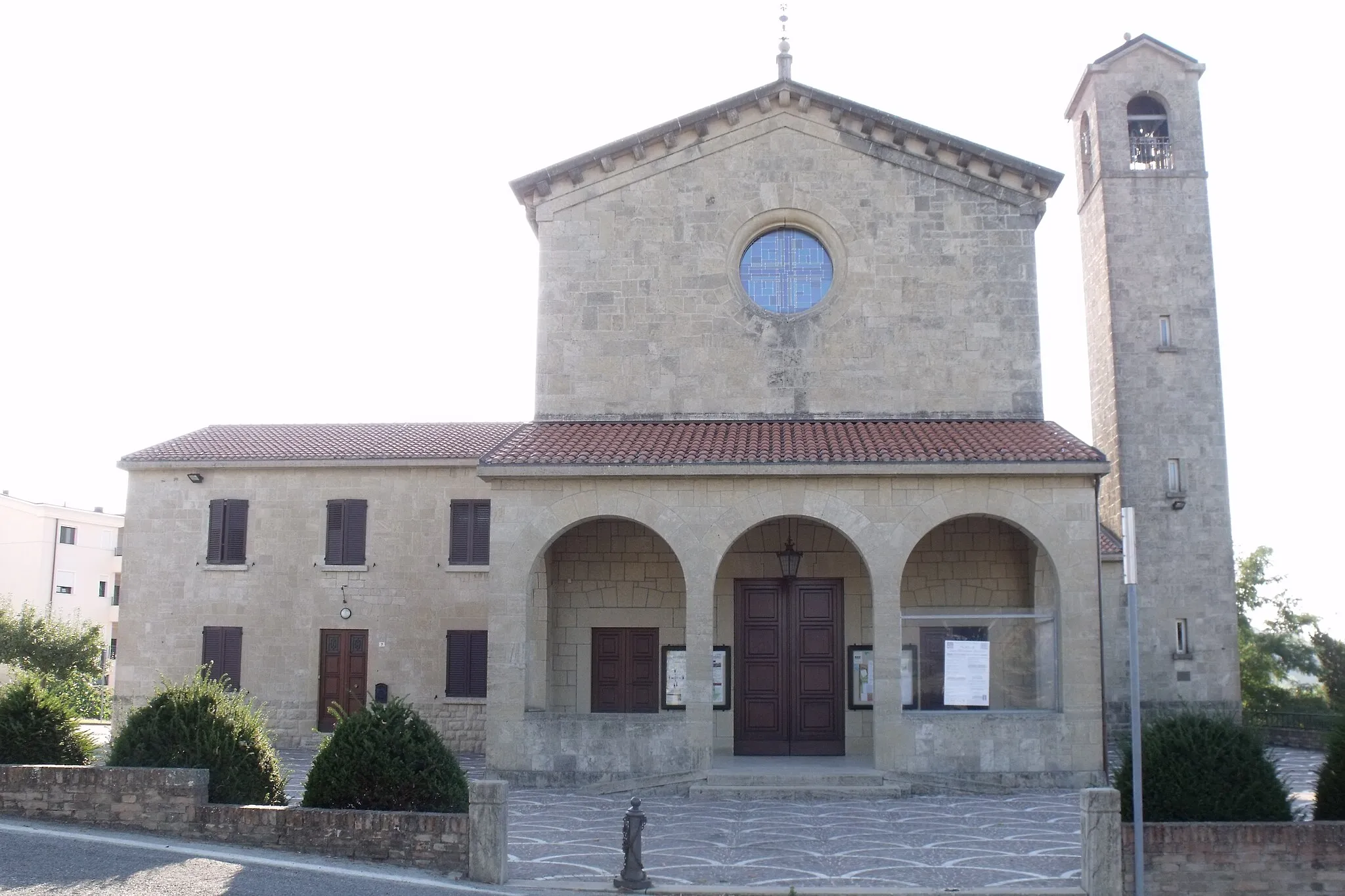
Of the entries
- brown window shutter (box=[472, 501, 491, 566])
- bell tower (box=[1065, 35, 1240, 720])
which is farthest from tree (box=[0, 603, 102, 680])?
bell tower (box=[1065, 35, 1240, 720])

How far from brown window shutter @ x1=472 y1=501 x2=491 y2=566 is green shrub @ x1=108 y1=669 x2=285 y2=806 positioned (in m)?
10.3

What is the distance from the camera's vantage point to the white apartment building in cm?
5062

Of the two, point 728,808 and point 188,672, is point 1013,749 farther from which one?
point 188,672

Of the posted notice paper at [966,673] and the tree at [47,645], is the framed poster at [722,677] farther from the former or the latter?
the tree at [47,645]

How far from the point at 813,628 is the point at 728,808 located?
15.9 feet

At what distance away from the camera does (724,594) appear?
20.4 metres

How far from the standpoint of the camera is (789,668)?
20188 mm

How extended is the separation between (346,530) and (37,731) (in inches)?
416

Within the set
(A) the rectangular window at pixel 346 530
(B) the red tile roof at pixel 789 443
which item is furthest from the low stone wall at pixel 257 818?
(A) the rectangular window at pixel 346 530

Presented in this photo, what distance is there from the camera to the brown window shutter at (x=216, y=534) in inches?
947

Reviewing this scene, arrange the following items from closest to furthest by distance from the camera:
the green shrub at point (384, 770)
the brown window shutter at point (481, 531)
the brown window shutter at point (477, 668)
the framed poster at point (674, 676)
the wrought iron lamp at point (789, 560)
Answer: the green shrub at point (384, 770) < the wrought iron lamp at point (789, 560) < the framed poster at point (674, 676) < the brown window shutter at point (477, 668) < the brown window shutter at point (481, 531)

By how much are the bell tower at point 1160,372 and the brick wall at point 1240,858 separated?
1360 cm

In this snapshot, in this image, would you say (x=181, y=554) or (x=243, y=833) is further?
(x=181, y=554)

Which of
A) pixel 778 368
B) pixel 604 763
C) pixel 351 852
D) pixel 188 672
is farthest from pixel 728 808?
pixel 188 672
